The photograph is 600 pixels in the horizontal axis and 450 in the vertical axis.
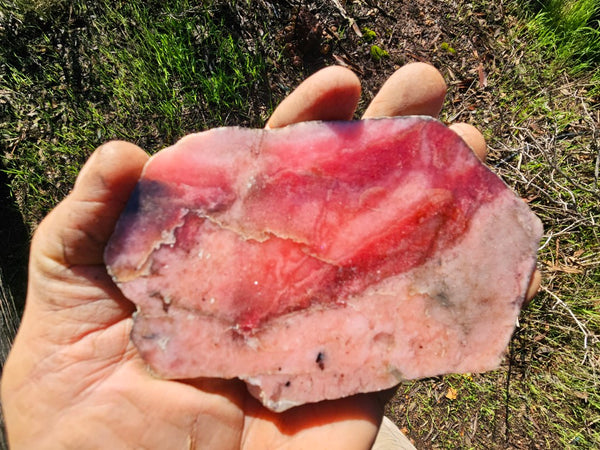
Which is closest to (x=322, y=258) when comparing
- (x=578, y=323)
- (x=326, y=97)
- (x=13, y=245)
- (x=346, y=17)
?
(x=326, y=97)

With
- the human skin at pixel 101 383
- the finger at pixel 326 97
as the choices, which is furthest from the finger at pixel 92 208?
the finger at pixel 326 97

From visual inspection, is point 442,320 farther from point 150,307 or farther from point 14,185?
point 14,185

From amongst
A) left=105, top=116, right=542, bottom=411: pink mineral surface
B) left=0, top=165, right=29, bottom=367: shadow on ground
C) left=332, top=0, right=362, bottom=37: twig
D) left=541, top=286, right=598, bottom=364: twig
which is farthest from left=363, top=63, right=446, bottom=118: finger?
left=0, top=165, right=29, bottom=367: shadow on ground

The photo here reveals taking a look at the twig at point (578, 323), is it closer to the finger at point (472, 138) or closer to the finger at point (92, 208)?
the finger at point (472, 138)

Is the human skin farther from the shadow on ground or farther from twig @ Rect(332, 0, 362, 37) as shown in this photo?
twig @ Rect(332, 0, 362, 37)

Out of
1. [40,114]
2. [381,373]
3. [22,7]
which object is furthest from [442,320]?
[22,7]

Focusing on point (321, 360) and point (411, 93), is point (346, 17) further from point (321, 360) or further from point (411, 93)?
point (321, 360)
